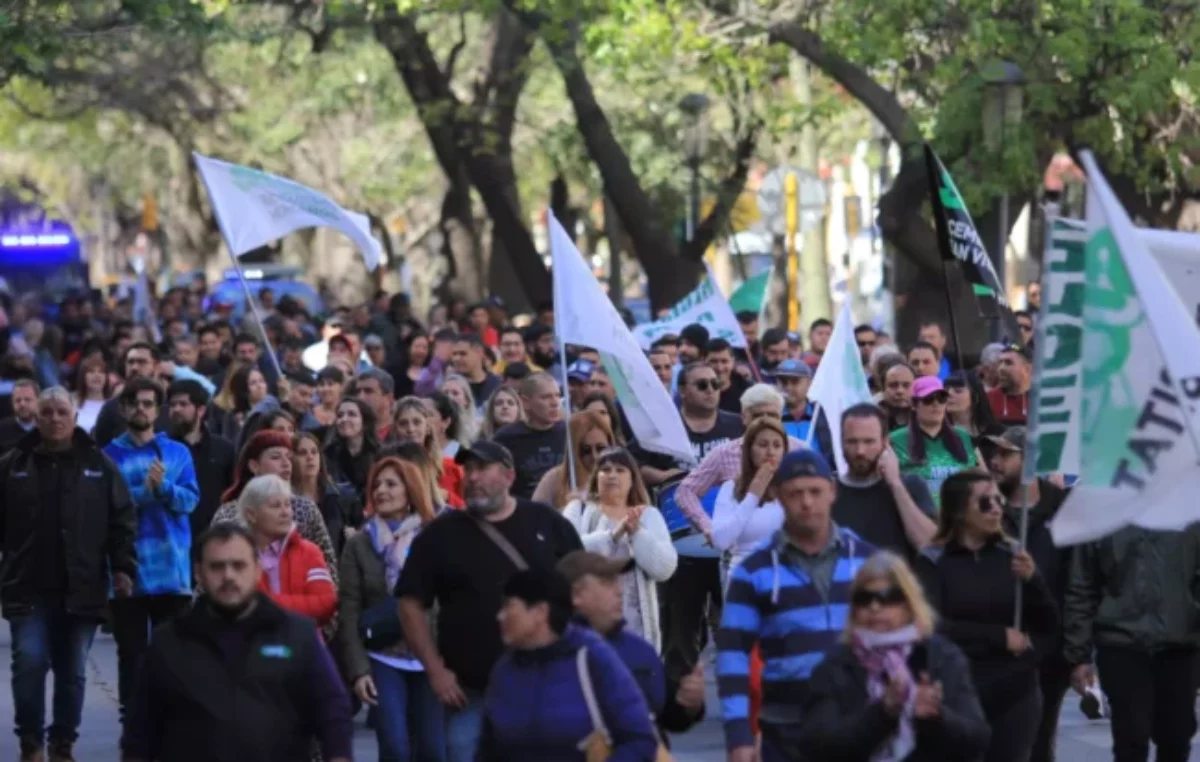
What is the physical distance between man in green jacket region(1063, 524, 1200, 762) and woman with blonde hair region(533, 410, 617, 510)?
260 cm

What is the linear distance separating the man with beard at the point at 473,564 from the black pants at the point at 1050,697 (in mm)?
2170

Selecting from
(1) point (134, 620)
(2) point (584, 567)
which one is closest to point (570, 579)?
(2) point (584, 567)

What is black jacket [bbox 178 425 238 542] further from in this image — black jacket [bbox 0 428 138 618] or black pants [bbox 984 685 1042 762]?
black pants [bbox 984 685 1042 762]

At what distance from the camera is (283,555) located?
33.7 feet

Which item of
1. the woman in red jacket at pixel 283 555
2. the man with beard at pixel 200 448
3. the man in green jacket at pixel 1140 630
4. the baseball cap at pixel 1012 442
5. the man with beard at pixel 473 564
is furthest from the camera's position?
the man with beard at pixel 200 448

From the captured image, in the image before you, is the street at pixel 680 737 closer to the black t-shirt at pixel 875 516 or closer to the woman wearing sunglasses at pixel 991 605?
the black t-shirt at pixel 875 516

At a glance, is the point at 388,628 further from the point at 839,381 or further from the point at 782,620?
the point at 839,381

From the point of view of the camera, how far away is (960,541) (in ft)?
30.0

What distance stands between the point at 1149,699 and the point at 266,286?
30.2 metres

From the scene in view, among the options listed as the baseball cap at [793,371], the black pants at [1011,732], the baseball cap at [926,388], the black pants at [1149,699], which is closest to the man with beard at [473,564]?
the black pants at [1011,732]

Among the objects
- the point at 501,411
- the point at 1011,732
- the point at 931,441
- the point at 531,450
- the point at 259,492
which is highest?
the point at 501,411

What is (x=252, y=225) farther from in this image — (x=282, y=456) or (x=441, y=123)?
(x=441, y=123)

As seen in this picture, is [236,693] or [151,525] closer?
[236,693]

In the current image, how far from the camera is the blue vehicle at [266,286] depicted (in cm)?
3888
